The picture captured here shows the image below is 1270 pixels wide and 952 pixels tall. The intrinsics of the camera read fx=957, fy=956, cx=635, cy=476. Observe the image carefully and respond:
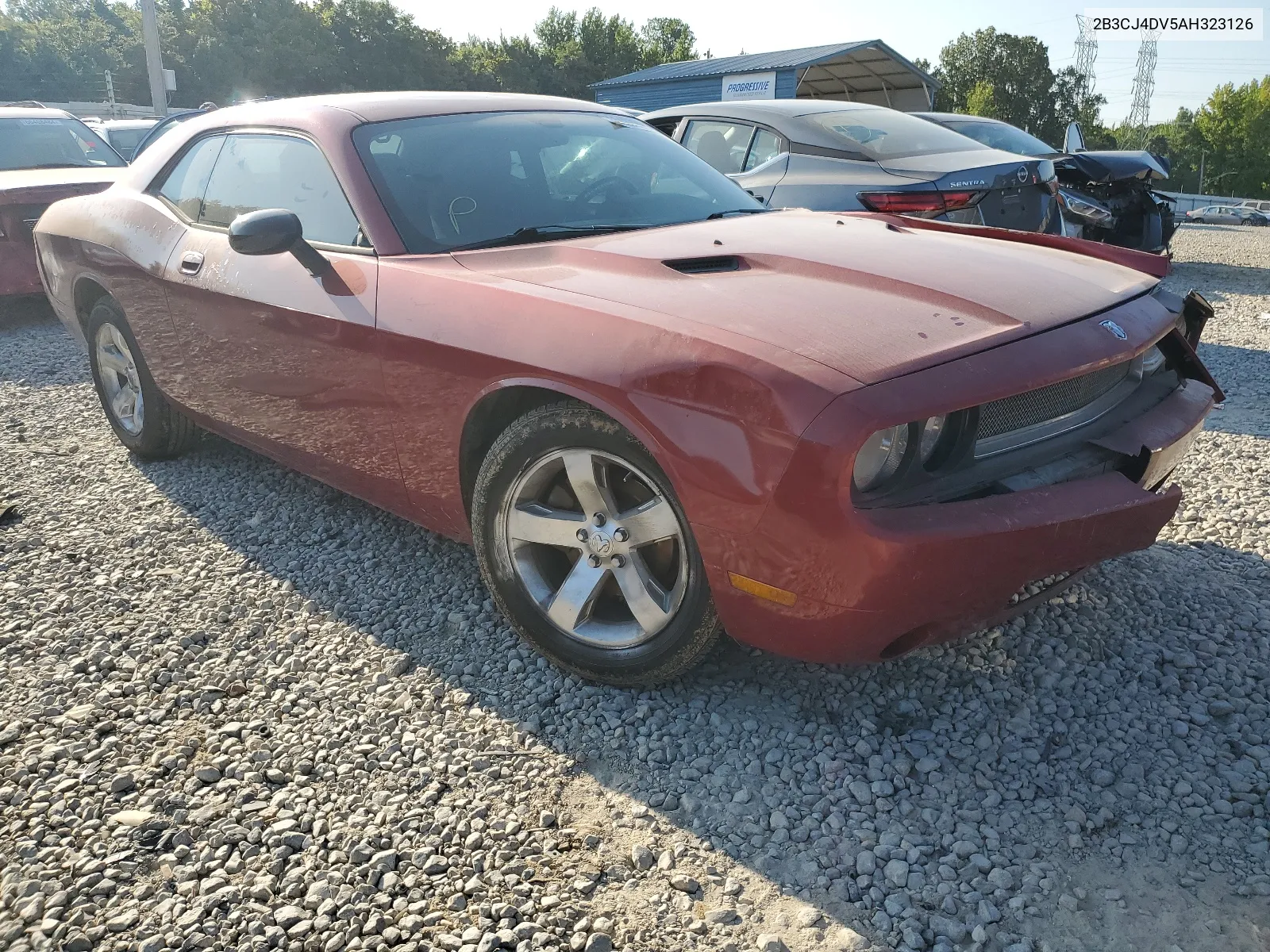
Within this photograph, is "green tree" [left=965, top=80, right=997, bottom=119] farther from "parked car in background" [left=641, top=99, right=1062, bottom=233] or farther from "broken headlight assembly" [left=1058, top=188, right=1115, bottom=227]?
"parked car in background" [left=641, top=99, right=1062, bottom=233]

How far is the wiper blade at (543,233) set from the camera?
2.88 m

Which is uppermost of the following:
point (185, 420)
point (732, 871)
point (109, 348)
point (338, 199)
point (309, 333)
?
point (338, 199)

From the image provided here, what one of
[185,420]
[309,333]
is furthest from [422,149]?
[185,420]

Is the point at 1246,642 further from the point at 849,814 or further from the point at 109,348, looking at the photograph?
the point at 109,348

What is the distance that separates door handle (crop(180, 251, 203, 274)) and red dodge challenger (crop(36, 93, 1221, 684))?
0.04ft

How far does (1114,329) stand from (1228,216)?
4163 cm

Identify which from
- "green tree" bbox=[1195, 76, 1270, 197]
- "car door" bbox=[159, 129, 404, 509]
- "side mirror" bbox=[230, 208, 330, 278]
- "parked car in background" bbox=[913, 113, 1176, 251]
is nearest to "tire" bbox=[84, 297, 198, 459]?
"car door" bbox=[159, 129, 404, 509]

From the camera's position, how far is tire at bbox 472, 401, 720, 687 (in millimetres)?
2340

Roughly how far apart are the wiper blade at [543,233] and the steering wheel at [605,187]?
0.59 feet

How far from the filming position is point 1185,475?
4027 millimetres

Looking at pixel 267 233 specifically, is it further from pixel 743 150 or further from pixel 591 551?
pixel 743 150

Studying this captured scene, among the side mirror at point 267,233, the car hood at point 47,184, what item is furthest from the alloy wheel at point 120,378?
the car hood at point 47,184

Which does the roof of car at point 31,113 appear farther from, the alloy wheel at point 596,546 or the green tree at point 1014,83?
the green tree at point 1014,83

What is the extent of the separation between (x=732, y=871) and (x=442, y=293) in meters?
1.66
